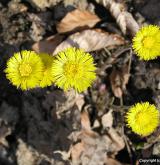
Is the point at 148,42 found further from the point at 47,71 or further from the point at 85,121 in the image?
the point at 85,121

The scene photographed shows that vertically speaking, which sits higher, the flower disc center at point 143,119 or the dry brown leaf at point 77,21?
the dry brown leaf at point 77,21

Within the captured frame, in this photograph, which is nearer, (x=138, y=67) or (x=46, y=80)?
(x=46, y=80)

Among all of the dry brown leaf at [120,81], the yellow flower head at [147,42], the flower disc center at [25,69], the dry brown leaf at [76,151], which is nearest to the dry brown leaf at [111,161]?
the dry brown leaf at [76,151]

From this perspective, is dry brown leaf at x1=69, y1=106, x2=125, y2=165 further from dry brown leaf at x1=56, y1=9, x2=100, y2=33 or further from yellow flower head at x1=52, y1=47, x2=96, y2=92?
dry brown leaf at x1=56, y1=9, x2=100, y2=33

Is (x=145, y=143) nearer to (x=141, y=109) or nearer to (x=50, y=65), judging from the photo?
(x=141, y=109)

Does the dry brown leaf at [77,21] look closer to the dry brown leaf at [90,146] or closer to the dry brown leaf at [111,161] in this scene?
the dry brown leaf at [90,146]

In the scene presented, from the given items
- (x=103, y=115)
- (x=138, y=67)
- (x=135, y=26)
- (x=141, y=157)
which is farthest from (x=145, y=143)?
(x=135, y=26)

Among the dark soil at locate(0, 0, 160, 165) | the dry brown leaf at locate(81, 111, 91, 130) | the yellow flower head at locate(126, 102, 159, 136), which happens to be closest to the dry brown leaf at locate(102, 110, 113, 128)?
the dark soil at locate(0, 0, 160, 165)
